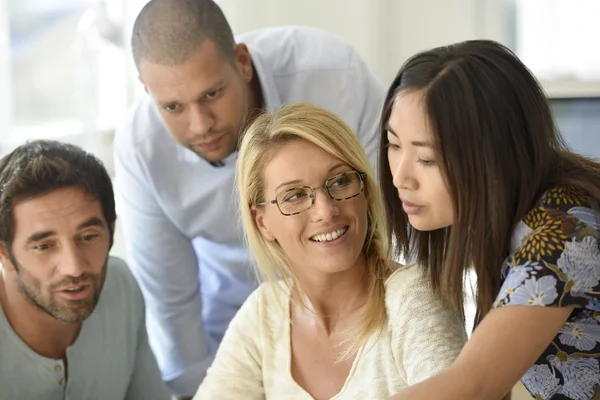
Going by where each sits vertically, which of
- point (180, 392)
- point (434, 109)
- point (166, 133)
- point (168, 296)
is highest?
point (434, 109)

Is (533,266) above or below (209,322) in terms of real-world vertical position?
above

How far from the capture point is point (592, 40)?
3.44m

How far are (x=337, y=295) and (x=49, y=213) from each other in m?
0.58

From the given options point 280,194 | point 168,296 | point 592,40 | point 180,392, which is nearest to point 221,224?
point 168,296

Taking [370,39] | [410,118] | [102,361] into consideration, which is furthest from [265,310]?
[370,39]

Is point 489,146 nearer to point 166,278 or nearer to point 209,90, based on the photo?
point 209,90

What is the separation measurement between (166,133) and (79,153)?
0.37 metres

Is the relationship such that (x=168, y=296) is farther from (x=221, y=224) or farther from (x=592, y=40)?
(x=592, y=40)

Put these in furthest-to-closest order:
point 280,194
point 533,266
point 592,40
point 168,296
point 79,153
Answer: point 592,40 → point 168,296 → point 79,153 → point 280,194 → point 533,266

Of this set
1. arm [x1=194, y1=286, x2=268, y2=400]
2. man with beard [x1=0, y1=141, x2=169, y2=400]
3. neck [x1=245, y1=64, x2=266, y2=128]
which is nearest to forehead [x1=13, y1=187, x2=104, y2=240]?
man with beard [x1=0, y1=141, x2=169, y2=400]

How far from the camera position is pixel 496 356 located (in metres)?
1.20

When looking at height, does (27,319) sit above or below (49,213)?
below

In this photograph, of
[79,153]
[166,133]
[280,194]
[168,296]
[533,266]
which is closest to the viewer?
[533,266]

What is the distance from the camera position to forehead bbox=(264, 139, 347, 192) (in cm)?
154
